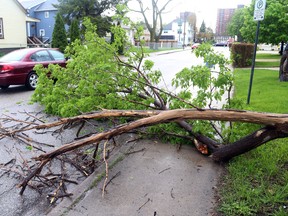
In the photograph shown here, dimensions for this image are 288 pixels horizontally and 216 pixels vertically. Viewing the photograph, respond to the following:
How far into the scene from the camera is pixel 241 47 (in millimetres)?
19188

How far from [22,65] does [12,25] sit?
21258mm

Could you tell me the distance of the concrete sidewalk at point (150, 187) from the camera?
3.14 m

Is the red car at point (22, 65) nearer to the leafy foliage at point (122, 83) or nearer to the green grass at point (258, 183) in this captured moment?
the leafy foliage at point (122, 83)

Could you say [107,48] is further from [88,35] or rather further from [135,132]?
[135,132]

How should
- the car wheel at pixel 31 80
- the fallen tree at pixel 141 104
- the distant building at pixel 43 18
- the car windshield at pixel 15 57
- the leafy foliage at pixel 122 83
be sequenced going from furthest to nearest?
the distant building at pixel 43 18 → the car wheel at pixel 31 80 → the car windshield at pixel 15 57 → the leafy foliage at pixel 122 83 → the fallen tree at pixel 141 104

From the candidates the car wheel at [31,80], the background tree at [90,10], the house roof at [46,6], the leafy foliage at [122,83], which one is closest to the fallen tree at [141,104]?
the leafy foliage at [122,83]

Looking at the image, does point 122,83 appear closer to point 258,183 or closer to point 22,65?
point 258,183

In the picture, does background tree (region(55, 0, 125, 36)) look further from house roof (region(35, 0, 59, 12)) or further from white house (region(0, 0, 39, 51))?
house roof (region(35, 0, 59, 12))

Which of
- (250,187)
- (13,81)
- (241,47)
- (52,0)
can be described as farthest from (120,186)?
(52,0)

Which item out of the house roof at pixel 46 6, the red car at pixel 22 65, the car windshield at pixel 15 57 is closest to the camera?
the red car at pixel 22 65

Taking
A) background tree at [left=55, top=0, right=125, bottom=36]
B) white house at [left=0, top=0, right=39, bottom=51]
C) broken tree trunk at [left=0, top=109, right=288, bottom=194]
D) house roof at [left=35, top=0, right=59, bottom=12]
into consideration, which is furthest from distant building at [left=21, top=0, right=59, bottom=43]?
broken tree trunk at [left=0, top=109, right=288, bottom=194]

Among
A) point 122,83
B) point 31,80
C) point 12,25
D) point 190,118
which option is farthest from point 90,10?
point 190,118

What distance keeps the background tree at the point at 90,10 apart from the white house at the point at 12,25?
5.38 meters

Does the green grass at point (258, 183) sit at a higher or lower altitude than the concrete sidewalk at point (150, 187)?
higher
